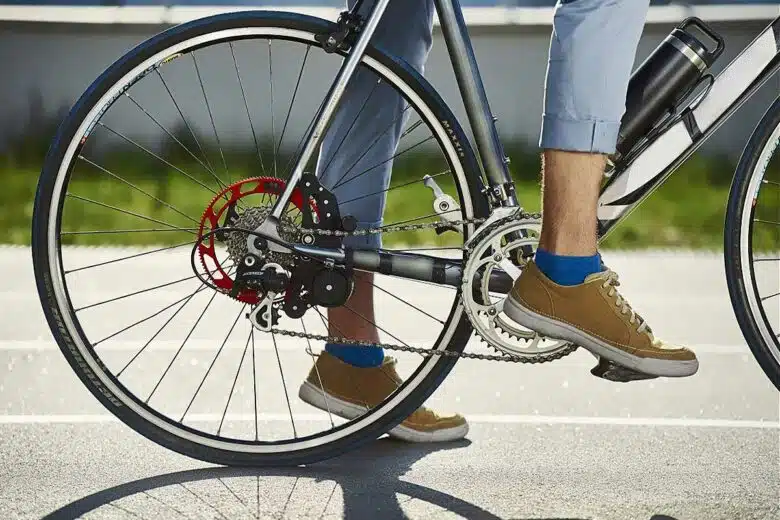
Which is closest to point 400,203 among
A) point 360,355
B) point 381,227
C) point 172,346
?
point 172,346

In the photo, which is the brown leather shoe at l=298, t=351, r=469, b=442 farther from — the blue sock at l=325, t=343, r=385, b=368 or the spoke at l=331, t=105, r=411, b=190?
the spoke at l=331, t=105, r=411, b=190

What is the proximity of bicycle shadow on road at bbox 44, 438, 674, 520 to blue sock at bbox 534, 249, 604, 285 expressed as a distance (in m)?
0.58

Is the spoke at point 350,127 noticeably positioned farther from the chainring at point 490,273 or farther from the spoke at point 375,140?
the chainring at point 490,273

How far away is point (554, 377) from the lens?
480cm

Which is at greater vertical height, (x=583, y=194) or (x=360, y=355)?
(x=583, y=194)

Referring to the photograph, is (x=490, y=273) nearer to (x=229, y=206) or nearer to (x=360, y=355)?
(x=360, y=355)

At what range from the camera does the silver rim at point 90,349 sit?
11.2 ft

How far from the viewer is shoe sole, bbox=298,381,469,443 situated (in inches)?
154

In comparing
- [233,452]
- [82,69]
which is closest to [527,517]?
[233,452]

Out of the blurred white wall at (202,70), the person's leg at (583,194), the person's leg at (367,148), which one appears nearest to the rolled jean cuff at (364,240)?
the person's leg at (367,148)

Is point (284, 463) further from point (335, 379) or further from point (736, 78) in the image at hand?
point (736, 78)

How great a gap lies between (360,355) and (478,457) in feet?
1.43

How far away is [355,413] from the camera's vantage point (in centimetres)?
391

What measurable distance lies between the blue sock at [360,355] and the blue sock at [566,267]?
26.8 inches
